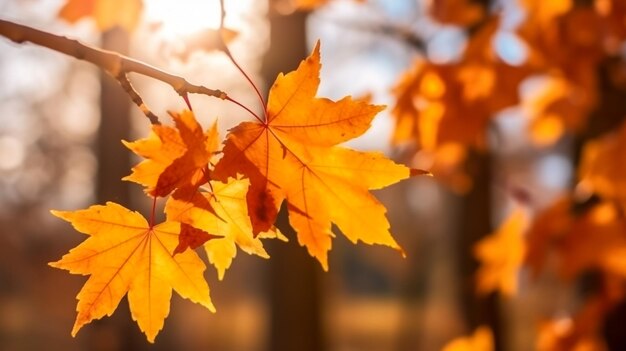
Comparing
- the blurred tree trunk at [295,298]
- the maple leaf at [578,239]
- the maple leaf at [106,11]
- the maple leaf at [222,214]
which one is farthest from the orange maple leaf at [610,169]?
the blurred tree trunk at [295,298]

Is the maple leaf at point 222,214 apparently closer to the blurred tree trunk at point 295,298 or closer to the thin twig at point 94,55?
the thin twig at point 94,55

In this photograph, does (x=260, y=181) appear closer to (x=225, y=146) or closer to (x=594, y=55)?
(x=225, y=146)

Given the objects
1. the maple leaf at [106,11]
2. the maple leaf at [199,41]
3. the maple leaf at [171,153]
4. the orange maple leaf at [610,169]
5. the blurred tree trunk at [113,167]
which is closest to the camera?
the maple leaf at [171,153]

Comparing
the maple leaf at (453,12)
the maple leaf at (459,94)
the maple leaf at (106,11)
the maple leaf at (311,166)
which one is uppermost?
the maple leaf at (453,12)

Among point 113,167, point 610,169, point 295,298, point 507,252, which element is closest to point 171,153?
point 610,169

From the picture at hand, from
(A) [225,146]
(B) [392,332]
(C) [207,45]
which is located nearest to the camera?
(A) [225,146]

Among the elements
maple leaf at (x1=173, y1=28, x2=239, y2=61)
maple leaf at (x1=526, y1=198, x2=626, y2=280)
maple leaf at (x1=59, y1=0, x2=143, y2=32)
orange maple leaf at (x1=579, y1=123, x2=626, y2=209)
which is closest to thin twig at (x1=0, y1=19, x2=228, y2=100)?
maple leaf at (x1=173, y1=28, x2=239, y2=61)

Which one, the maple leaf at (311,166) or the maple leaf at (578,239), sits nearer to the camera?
the maple leaf at (311,166)

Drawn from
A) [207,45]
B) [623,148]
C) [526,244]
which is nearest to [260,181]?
[207,45]
